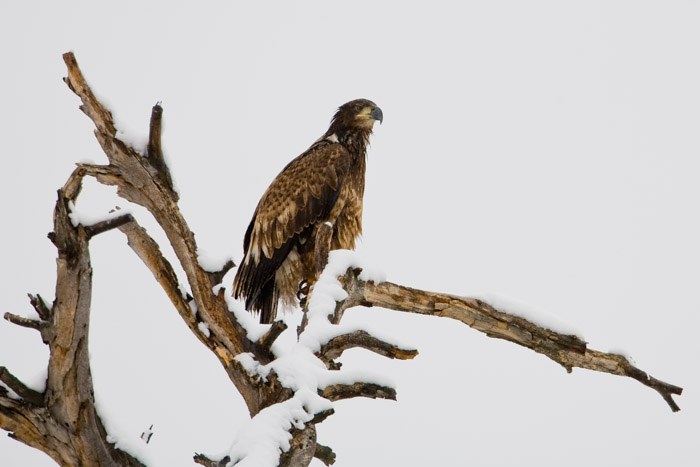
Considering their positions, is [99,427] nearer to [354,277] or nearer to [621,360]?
[354,277]

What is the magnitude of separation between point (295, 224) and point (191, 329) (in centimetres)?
243

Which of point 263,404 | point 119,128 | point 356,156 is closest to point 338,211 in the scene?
point 356,156

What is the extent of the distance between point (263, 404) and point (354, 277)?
122 centimetres

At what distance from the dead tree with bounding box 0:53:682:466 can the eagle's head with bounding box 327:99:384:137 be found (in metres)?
3.32

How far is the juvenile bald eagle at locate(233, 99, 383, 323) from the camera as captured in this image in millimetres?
6949

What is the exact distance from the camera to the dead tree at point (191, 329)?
11.6ft

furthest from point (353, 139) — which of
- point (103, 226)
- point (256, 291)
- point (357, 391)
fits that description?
point (357, 391)

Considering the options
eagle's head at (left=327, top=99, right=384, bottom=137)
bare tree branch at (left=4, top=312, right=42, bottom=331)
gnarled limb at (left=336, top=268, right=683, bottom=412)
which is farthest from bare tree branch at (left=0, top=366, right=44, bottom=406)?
eagle's head at (left=327, top=99, right=384, bottom=137)

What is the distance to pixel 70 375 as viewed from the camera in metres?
3.71

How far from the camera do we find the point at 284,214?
713cm

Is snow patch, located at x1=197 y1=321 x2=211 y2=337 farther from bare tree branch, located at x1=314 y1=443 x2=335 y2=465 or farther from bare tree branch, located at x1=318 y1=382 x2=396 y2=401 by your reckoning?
bare tree branch, located at x1=318 y1=382 x2=396 y2=401

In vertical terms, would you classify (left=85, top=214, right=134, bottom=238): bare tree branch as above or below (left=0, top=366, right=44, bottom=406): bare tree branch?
above

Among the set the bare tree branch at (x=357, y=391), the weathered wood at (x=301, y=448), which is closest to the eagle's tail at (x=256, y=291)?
the bare tree branch at (x=357, y=391)

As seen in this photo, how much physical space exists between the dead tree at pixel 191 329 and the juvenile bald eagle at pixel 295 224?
6.90ft
